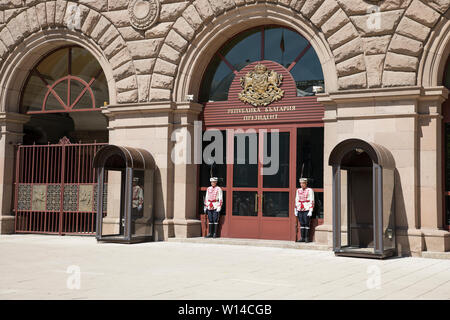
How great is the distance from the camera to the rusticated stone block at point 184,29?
1479 cm

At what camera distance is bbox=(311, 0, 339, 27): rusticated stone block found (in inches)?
520

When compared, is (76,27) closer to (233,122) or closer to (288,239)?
(233,122)

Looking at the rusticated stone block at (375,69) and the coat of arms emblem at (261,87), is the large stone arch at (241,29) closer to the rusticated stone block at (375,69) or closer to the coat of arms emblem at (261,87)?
the rusticated stone block at (375,69)

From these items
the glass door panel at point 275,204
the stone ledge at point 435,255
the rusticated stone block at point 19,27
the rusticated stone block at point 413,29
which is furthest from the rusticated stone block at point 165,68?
the stone ledge at point 435,255

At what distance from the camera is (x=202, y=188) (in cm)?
1528

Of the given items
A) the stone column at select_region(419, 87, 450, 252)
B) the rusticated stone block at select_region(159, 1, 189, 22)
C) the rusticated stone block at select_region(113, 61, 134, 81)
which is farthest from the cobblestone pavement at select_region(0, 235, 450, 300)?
the rusticated stone block at select_region(159, 1, 189, 22)

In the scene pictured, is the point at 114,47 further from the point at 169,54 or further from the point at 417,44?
the point at 417,44

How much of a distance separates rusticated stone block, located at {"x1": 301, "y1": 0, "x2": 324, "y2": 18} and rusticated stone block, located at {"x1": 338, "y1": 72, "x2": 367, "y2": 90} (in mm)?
1782

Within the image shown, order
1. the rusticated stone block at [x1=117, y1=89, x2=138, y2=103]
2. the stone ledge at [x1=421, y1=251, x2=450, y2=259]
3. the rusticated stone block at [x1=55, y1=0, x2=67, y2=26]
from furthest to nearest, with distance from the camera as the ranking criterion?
the rusticated stone block at [x1=55, y1=0, x2=67, y2=26] → the rusticated stone block at [x1=117, y1=89, x2=138, y2=103] → the stone ledge at [x1=421, y1=251, x2=450, y2=259]

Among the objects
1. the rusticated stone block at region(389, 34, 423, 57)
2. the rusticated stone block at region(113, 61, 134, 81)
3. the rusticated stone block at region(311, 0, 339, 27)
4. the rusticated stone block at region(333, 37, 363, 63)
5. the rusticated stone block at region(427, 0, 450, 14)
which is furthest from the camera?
the rusticated stone block at region(113, 61, 134, 81)

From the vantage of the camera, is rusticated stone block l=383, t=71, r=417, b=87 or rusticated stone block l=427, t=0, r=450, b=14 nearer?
rusticated stone block l=427, t=0, r=450, b=14

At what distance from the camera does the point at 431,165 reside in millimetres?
12250

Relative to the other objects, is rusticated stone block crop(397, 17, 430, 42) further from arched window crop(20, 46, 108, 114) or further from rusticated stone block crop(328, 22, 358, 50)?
arched window crop(20, 46, 108, 114)

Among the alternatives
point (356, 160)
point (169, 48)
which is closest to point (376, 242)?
point (356, 160)
